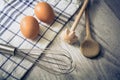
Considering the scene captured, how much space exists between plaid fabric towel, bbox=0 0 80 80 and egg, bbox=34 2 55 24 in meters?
0.03

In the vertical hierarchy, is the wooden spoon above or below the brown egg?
above

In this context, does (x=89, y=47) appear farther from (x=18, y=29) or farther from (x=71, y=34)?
(x=18, y=29)

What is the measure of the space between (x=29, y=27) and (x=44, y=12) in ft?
0.25

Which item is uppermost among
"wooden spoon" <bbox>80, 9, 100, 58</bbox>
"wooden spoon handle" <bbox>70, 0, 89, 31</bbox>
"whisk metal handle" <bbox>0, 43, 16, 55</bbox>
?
"wooden spoon handle" <bbox>70, 0, 89, 31</bbox>

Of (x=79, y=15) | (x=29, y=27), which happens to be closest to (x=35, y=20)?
(x=29, y=27)

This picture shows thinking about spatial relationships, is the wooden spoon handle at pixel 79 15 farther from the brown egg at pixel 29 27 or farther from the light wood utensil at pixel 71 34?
the brown egg at pixel 29 27

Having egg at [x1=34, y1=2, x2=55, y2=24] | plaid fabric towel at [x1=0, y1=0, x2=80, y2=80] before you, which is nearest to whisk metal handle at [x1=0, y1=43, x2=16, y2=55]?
plaid fabric towel at [x1=0, y1=0, x2=80, y2=80]

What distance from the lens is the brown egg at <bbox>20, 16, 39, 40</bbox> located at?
72 centimetres

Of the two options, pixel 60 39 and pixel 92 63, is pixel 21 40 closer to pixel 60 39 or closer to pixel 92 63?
pixel 60 39

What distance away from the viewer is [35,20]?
29.2 inches

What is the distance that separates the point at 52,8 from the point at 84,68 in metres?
0.24

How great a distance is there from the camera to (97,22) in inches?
32.7

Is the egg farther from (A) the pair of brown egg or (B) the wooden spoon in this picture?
(B) the wooden spoon

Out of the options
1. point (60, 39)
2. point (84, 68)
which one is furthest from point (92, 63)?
point (60, 39)
